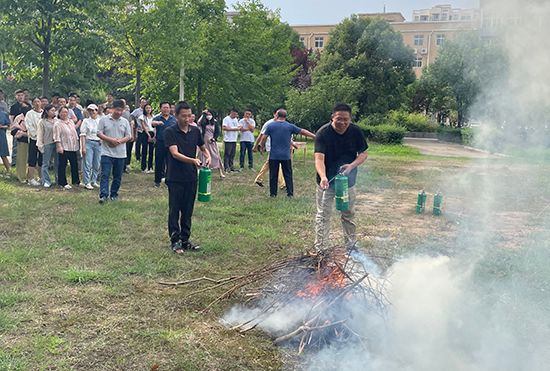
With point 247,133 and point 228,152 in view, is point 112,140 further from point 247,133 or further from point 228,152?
point 247,133

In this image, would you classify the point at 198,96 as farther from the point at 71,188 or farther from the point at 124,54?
the point at 71,188

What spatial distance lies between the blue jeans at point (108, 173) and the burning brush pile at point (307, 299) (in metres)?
4.28

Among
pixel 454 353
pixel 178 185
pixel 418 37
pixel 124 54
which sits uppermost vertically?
pixel 124 54

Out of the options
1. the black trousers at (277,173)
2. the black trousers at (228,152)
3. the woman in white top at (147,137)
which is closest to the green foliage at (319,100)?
the black trousers at (228,152)

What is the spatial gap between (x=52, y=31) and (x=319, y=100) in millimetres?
17818

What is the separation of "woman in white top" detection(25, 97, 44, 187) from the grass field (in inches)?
19.1

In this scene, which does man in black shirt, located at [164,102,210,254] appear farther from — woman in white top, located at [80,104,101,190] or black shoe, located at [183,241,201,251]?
woman in white top, located at [80,104,101,190]

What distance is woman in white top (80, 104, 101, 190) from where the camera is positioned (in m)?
10.1

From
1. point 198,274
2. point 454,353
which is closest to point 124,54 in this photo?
point 198,274

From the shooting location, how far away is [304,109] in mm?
29312

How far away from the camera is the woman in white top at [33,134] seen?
10.5 m

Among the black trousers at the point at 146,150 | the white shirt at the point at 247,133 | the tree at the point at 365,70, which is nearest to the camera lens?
the black trousers at the point at 146,150

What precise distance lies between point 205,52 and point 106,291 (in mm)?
13931

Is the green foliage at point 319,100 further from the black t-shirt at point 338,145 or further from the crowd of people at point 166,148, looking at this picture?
the black t-shirt at point 338,145
